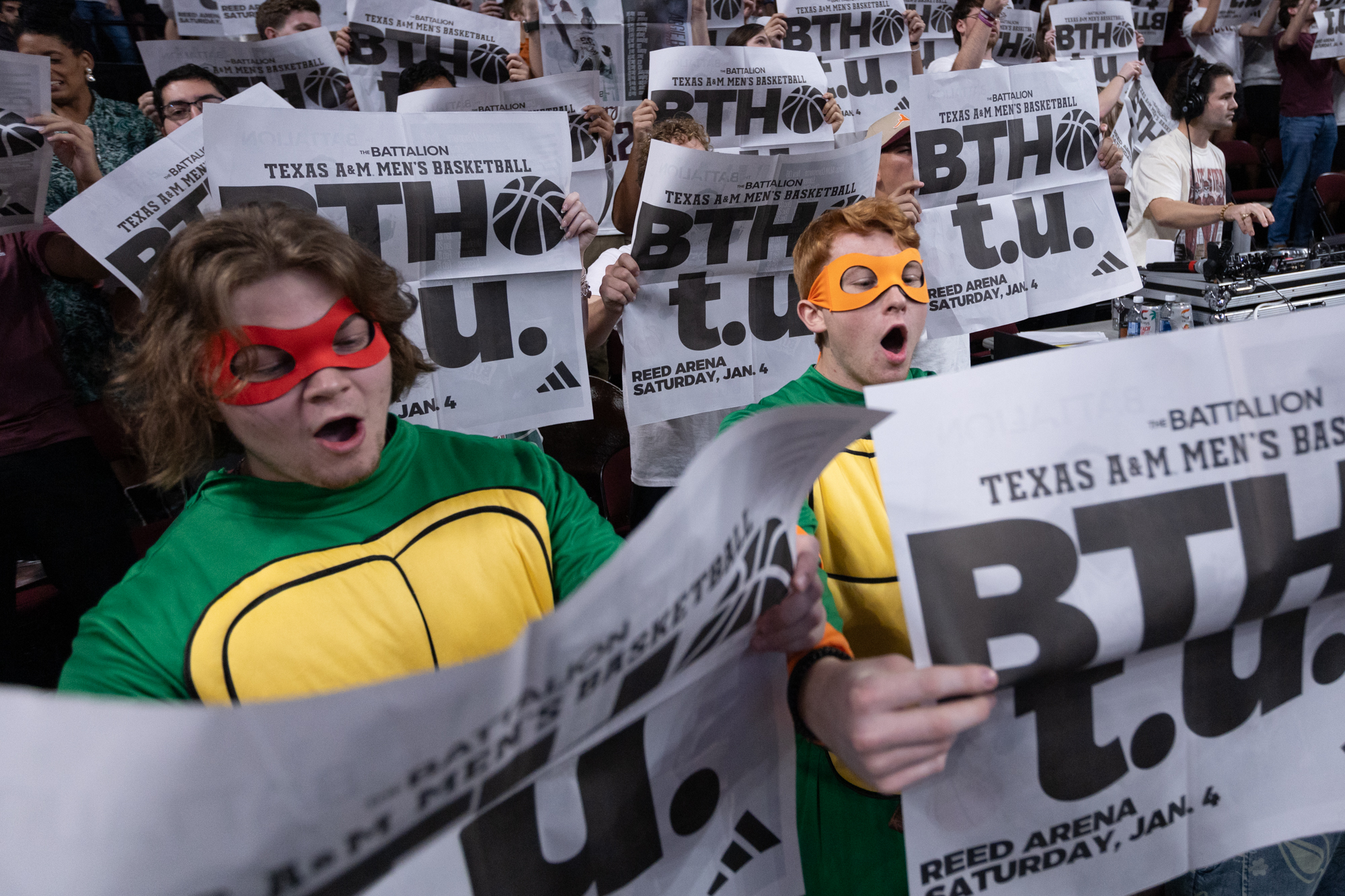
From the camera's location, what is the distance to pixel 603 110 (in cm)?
368

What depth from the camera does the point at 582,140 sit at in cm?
369

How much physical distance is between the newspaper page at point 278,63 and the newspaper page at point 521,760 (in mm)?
3607

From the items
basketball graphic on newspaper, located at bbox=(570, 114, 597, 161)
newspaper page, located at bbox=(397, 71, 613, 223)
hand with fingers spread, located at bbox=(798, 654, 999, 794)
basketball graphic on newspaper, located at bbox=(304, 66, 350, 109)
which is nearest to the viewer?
hand with fingers spread, located at bbox=(798, 654, 999, 794)

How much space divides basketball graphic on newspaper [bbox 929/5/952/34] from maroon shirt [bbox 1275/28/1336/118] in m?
2.91

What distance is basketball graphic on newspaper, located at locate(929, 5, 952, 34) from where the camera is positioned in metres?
5.88

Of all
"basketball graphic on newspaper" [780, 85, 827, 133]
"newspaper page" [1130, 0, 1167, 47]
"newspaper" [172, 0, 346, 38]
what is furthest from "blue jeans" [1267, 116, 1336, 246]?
"newspaper" [172, 0, 346, 38]

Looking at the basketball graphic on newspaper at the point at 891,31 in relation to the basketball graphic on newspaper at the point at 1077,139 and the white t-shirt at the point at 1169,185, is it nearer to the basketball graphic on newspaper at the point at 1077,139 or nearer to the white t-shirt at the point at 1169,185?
the white t-shirt at the point at 1169,185

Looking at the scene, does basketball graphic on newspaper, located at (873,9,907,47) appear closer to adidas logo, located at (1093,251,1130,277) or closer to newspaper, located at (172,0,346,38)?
adidas logo, located at (1093,251,1130,277)

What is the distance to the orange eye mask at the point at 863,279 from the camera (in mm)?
1907

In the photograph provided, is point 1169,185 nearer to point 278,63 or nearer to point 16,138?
point 278,63

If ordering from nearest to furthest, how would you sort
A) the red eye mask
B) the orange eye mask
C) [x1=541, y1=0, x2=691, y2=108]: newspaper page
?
the red eye mask → the orange eye mask → [x1=541, y1=0, x2=691, y2=108]: newspaper page

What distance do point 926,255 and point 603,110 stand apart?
146cm

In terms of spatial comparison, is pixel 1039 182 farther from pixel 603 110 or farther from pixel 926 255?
pixel 603 110

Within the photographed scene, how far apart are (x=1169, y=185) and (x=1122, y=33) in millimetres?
1822
